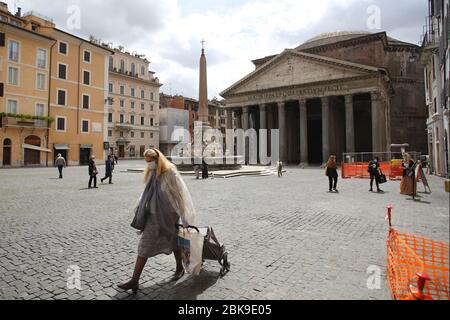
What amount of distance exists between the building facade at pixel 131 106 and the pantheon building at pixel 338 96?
21405 mm

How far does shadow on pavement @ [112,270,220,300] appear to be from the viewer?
3.12 metres

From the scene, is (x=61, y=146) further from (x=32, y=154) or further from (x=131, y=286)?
(x=131, y=286)

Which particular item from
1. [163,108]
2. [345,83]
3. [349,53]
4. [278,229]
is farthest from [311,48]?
[278,229]

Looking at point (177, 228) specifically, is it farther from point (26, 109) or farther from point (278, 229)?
point (26, 109)

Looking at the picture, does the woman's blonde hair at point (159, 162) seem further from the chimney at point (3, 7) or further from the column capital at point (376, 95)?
the chimney at point (3, 7)

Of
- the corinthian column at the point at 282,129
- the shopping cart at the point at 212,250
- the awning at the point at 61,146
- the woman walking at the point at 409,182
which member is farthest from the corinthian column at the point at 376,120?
the awning at the point at 61,146

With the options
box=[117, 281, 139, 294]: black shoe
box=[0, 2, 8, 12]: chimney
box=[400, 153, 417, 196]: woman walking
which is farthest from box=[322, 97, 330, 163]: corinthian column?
box=[0, 2, 8, 12]: chimney

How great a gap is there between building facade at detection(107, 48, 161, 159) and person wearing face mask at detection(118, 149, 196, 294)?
49484mm

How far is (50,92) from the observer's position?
1248 inches

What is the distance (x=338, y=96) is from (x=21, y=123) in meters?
35.2

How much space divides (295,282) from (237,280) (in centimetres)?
70

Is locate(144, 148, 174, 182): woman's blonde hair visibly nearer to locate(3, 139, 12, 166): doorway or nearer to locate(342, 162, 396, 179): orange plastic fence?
locate(342, 162, 396, 179): orange plastic fence

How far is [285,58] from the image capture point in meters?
35.4

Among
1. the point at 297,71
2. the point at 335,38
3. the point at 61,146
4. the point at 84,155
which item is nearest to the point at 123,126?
the point at 84,155
